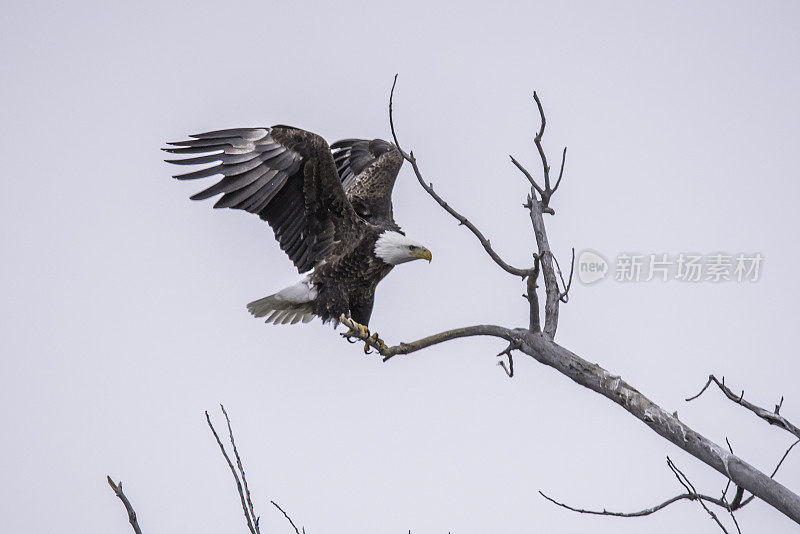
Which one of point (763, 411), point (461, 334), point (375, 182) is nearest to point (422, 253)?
point (375, 182)

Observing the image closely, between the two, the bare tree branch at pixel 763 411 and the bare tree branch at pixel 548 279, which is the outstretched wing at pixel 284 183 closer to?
the bare tree branch at pixel 548 279

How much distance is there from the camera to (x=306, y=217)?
197 inches

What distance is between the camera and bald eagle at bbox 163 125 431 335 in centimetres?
462

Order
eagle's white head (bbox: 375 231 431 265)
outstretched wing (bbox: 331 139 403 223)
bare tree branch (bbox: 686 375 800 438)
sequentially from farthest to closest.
Result: 1. outstretched wing (bbox: 331 139 403 223)
2. eagle's white head (bbox: 375 231 431 265)
3. bare tree branch (bbox: 686 375 800 438)

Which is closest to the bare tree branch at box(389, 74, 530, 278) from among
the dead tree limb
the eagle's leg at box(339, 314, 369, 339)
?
the dead tree limb

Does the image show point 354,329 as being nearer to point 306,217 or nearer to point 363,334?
point 363,334

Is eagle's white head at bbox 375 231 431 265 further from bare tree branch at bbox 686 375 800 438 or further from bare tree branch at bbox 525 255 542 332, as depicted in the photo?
bare tree branch at bbox 686 375 800 438

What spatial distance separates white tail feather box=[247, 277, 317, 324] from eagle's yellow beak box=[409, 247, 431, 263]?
64 centimetres

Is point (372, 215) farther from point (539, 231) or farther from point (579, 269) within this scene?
point (539, 231)

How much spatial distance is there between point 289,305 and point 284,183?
0.87 metres

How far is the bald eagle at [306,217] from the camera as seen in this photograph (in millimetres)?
4617

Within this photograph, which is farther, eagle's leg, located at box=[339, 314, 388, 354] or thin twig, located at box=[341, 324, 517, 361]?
eagle's leg, located at box=[339, 314, 388, 354]

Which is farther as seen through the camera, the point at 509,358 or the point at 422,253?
the point at 422,253

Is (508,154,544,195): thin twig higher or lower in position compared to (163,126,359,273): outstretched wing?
lower
